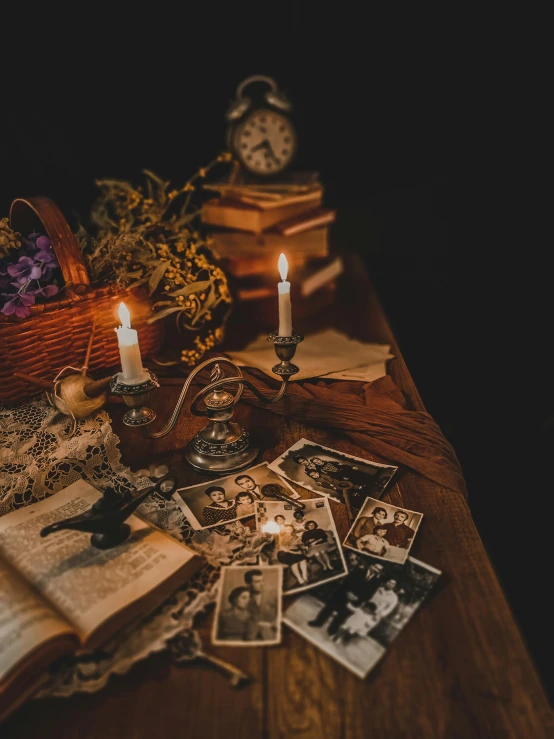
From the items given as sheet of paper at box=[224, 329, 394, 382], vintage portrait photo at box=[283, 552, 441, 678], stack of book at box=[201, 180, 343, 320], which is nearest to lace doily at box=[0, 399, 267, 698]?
vintage portrait photo at box=[283, 552, 441, 678]

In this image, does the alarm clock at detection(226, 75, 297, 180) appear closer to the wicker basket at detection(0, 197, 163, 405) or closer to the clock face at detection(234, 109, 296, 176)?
the clock face at detection(234, 109, 296, 176)

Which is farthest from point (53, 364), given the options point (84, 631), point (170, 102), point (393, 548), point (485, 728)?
point (170, 102)

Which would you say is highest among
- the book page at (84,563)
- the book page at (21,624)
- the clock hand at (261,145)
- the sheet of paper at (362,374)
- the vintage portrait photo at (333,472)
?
the clock hand at (261,145)

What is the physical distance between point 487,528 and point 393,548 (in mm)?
1090

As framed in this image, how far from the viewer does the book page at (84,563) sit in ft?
2.32

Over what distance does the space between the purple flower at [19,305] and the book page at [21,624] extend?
1.89 feet

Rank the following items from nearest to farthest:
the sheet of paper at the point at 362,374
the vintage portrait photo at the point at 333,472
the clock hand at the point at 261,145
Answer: the vintage portrait photo at the point at 333,472 → the sheet of paper at the point at 362,374 → the clock hand at the point at 261,145

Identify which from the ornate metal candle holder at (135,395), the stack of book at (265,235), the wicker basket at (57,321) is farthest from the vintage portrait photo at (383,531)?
the stack of book at (265,235)

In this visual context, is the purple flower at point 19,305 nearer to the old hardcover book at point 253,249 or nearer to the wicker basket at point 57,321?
the wicker basket at point 57,321

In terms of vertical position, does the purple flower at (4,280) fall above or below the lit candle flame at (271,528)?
above

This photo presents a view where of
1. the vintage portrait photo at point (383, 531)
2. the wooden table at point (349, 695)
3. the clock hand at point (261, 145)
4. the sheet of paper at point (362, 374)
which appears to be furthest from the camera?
the clock hand at point (261, 145)

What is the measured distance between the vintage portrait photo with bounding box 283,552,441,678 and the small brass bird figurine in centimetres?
26

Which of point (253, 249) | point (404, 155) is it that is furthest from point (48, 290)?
point (404, 155)

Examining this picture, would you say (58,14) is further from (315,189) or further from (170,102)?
(315,189)
